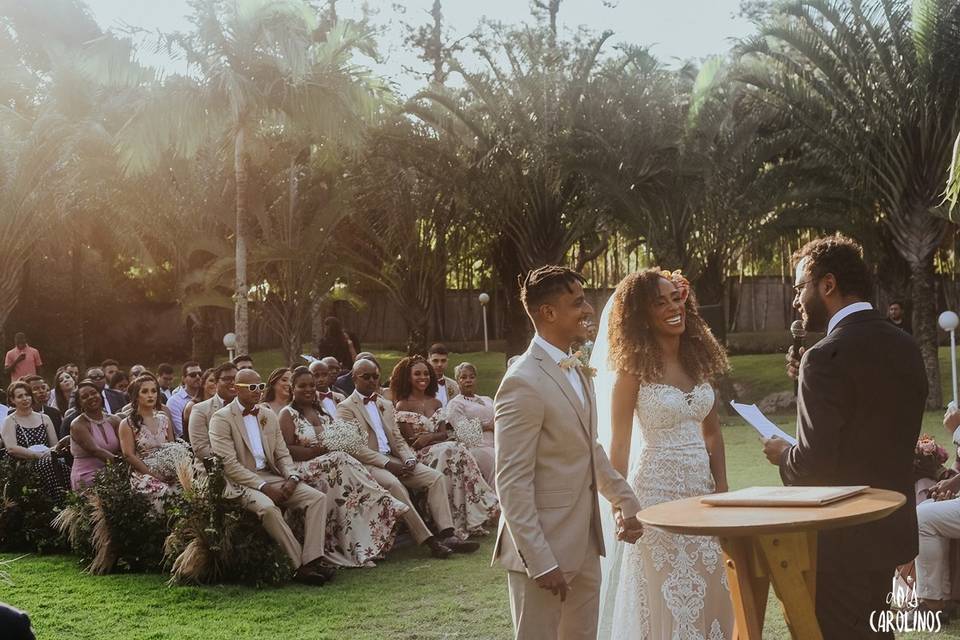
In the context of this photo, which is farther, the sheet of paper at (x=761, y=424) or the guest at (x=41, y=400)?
the guest at (x=41, y=400)

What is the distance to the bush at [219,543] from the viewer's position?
912 centimetres

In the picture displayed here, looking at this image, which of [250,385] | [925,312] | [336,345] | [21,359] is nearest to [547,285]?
[250,385]

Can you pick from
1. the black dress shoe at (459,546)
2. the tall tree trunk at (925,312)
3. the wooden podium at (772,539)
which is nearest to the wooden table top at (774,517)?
the wooden podium at (772,539)

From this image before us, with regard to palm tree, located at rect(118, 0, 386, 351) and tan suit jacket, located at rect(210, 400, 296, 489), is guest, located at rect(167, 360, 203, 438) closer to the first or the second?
tan suit jacket, located at rect(210, 400, 296, 489)

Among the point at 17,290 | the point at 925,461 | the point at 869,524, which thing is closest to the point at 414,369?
the point at 925,461

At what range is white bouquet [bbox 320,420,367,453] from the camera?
10.5 metres

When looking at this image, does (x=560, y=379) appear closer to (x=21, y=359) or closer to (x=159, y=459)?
(x=159, y=459)

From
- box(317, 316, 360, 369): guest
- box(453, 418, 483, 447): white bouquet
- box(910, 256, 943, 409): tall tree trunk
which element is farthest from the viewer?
box(910, 256, 943, 409): tall tree trunk

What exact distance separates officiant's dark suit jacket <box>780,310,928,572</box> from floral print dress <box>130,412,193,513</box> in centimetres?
657

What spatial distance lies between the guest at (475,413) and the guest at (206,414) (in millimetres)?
2608

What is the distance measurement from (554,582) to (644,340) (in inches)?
65.1

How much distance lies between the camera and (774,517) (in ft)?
11.9

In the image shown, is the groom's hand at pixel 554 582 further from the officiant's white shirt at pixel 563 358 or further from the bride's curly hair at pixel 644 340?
the bride's curly hair at pixel 644 340

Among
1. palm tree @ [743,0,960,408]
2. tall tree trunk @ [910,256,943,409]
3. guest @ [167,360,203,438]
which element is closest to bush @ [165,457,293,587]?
guest @ [167,360,203,438]
